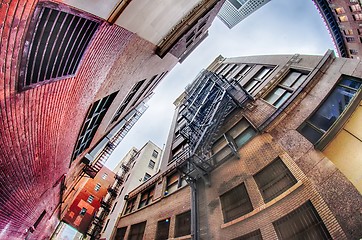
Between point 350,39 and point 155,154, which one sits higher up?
point 350,39

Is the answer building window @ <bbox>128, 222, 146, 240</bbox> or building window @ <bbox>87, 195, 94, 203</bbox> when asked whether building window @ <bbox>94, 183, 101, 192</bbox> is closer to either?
building window @ <bbox>87, 195, 94, 203</bbox>

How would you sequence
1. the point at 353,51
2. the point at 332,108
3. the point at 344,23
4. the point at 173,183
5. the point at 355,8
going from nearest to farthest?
the point at 332,108 → the point at 173,183 → the point at 355,8 → the point at 344,23 → the point at 353,51

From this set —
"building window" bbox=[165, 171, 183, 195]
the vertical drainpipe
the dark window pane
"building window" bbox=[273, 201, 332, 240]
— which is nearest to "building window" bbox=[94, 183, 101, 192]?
"building window" bbox=[165, 171, 183, 195]

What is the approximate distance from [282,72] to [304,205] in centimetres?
926

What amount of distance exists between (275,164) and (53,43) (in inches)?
359

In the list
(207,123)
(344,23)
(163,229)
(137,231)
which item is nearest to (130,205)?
(137,231)

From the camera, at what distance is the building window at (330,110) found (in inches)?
311

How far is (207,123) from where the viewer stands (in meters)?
12.4

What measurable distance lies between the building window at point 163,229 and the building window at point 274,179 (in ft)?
22.2

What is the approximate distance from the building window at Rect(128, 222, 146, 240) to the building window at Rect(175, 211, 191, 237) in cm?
387

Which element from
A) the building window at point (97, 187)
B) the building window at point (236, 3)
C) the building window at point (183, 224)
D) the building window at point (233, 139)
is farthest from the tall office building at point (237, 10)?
the building window at point (183, 224)

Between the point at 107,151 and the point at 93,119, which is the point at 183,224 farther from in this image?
the point at 107,151

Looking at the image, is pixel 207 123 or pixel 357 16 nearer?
pixel 207 123

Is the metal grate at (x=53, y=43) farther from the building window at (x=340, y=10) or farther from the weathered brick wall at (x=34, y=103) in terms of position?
the building window at (x=340, y=10)
